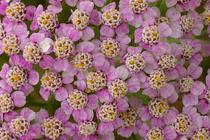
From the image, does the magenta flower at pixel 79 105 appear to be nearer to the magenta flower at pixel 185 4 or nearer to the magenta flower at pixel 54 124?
the magenta flower at pixel 54 124

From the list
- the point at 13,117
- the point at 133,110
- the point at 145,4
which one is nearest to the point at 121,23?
the point at 145,4

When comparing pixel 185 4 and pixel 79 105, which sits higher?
pixel 185 4

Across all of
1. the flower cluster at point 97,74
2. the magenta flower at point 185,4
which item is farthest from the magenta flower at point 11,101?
the magenta flower at point 185,4

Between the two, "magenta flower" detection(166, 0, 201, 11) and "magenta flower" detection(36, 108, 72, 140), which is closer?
"magenta flower" detection(36, 108, 72, 140)

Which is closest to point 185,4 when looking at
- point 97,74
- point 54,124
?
point 97,74

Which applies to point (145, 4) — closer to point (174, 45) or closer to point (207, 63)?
point (174, 45)

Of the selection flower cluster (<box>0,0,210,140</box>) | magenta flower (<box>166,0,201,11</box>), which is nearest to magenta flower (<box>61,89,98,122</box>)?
flower cluster (<box>0,0,210,140</box>)

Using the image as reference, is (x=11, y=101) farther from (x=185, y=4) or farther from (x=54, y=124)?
(x=185, y=4)

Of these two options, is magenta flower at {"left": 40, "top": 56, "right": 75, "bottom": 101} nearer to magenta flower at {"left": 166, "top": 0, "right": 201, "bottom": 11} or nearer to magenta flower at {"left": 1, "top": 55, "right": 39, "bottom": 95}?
magenta flower at {"left": 1, "top": 55, "right": 39, "bottom": 95}
